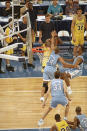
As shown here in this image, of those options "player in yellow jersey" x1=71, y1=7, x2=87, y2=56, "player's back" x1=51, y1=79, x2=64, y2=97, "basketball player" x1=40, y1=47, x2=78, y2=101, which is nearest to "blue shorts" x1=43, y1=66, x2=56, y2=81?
"basketball player" x1=40, y1=47, x2=78, y2=101

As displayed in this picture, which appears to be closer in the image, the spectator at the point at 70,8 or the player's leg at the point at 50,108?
the player's leg at the point at 50,108

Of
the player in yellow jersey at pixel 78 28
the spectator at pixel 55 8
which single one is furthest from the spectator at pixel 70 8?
the player in yellow jersey at pixel 78 28

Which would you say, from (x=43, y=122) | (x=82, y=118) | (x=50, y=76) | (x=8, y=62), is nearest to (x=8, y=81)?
(x=8, y=62)

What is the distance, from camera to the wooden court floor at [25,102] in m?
8.73

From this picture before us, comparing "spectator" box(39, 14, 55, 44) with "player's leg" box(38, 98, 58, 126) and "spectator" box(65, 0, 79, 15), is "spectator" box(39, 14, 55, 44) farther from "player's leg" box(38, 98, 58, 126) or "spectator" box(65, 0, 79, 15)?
"player's leg" box(38, 98, 58, 126)

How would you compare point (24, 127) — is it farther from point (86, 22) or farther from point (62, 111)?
point (86, 22)

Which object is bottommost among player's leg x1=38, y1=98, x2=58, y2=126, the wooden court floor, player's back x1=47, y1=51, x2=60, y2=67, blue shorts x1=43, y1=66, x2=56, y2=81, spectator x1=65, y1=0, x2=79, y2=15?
the wooden court floor

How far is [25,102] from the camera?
32.1ft

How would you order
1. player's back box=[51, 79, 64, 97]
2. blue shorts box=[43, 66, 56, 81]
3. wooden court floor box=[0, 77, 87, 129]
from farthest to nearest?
1. blue shorts box=[43, 66, 56, 81]
2. wooden court floor box=[0, 77, 87, 129]
3. player's back box=[51, 79, 64, 97]

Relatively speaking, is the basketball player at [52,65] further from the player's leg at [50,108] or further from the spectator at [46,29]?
the spectator at [46,29]

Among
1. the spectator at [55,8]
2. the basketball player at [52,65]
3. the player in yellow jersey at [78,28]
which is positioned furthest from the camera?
the spectator at [55,8]

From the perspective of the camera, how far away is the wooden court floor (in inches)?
344

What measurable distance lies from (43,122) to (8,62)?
13.9 feet

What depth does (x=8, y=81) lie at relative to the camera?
11.3 metres
